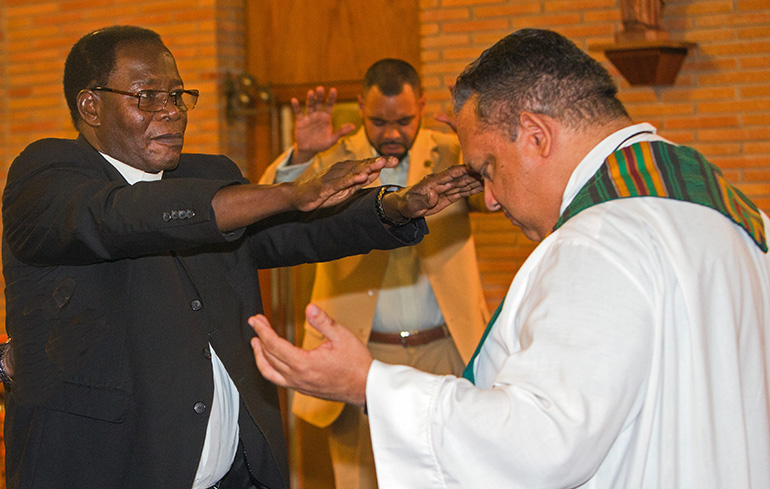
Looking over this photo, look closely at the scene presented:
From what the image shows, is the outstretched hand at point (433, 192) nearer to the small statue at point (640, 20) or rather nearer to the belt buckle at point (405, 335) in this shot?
the belt buckle at point (405, 335)

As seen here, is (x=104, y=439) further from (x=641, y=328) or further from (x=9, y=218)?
(x=641, y=328)

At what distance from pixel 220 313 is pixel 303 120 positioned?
5.76ft

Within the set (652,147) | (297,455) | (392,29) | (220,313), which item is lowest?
(297,455)

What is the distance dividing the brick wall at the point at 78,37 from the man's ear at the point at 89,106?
317 cm

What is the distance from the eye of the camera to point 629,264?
1493mm

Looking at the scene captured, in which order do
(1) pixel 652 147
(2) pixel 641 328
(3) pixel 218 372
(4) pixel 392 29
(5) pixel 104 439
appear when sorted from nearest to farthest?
1. (2) pixel 641 328
2. (1) pixel 652 147
3. (5) pixel 104 439
4. (3) pixel 218 372
5. (4) pixel 392 29

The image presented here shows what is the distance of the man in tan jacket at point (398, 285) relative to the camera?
3947 millimetres

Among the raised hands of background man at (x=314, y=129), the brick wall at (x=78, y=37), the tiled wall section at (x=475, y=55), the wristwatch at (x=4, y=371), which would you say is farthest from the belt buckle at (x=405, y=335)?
the brick wall at (x=78, y=37)

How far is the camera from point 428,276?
3.95m

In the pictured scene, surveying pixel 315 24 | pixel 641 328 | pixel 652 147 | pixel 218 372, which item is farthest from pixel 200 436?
pixel 315 24

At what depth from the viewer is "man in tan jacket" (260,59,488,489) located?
395cm

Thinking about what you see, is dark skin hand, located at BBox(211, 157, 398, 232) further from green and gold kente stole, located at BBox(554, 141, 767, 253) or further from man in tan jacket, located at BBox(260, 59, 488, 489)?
man in tan jacket, located at BBox(260, 59, 488, 489)

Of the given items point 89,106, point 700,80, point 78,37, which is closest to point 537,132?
point 89,106

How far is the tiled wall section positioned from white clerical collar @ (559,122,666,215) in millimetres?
3162
